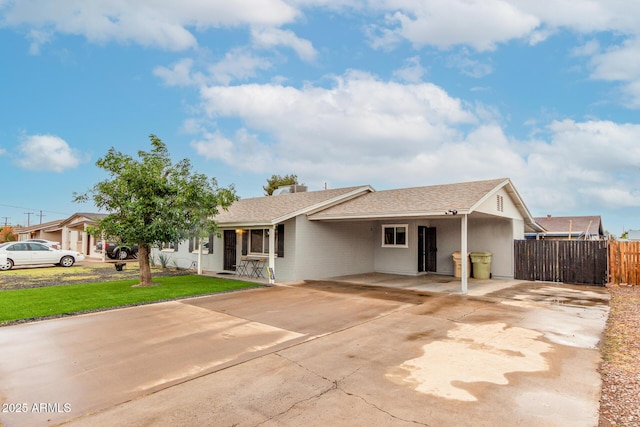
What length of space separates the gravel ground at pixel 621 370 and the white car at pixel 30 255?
22877 millimetres

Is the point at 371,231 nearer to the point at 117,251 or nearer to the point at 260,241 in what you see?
the point at 260,241

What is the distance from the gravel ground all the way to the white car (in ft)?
75.1

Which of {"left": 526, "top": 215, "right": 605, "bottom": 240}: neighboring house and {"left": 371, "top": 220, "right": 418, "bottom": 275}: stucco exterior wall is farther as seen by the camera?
{"left": 526, "top": 215, "right": 605, "bottom": 240}: neighboring house

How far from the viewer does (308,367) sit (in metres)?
4.52

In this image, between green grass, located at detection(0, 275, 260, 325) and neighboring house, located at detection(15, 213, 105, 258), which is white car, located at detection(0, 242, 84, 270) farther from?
green grass, located at detection(0, 275, 260, 325)

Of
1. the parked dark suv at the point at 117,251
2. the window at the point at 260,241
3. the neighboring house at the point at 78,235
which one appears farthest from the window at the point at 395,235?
the neighboring house at the point at 78,235

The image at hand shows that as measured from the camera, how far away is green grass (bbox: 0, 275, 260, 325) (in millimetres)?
7961

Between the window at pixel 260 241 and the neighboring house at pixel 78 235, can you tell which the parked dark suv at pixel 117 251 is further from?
the window at pixel 260 241

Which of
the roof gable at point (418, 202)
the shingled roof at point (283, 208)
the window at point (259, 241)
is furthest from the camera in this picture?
the window at point (259, 241)

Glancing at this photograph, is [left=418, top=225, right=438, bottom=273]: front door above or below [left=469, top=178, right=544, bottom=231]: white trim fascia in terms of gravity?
below

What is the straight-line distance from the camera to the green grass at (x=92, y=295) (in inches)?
313

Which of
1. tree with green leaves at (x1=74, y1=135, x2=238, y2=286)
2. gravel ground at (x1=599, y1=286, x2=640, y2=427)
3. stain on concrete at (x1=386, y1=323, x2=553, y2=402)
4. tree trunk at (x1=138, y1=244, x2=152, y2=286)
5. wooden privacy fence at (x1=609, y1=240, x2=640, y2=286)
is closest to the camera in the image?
gravel ground at (x1=599, y1=286, x2=640, y2=427)

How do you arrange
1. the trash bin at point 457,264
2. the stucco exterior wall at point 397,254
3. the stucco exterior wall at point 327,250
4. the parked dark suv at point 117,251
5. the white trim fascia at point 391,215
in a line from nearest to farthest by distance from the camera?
the white trim fascia at point 391,215
the stucco exterior wall at point 327,250
the trash bin at point 457,264
the stucco exterior wall at point 397,254
the parked dark suv at point 117,251

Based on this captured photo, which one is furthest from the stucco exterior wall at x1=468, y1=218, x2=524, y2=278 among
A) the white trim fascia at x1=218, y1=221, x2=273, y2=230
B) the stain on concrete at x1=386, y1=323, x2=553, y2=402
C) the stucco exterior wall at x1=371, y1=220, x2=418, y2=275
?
the white trim fascia at x1=218, y1=221, x2=273, y2=230
